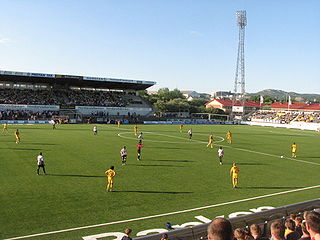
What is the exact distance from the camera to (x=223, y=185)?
17.0 meters

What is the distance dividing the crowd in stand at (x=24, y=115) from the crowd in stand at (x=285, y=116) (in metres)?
57.1

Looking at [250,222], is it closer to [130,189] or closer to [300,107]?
[130,189]

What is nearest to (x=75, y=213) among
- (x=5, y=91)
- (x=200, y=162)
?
(x=200, y=162)

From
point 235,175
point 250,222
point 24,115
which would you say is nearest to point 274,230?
point 250,222

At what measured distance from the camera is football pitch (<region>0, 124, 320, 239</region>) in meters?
11.1

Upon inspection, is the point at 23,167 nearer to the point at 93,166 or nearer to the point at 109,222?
the point at 93,166

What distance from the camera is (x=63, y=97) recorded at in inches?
2825

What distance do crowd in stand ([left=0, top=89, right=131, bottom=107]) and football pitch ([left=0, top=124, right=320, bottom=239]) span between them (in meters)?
42.0

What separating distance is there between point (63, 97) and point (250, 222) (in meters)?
68.8

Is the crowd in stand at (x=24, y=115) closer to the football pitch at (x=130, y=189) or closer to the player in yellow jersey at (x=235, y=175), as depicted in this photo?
the football pitch at (x=130, y=189)

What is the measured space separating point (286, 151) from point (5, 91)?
59.6 meters

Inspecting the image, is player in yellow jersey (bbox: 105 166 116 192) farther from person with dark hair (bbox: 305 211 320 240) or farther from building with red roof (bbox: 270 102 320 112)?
building with red roof (bbox: 270 102 320 112)

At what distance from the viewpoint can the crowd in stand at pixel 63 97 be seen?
65438 millimetres

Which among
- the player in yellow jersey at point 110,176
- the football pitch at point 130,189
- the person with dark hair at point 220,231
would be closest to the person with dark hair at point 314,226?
the person with dark hair at point 220,231
